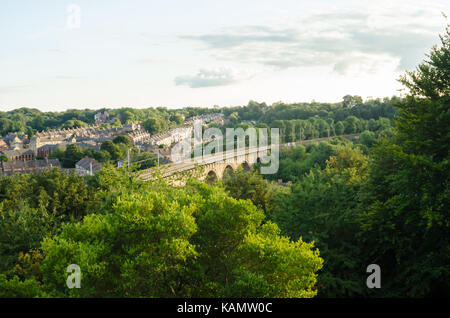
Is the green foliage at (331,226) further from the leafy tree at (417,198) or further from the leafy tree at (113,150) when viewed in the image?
the leafy tree at (113,150)

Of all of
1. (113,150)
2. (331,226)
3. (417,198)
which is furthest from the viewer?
(113,150)

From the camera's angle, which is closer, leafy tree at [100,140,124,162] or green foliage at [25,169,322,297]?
green foliage at [25,169,322,297]

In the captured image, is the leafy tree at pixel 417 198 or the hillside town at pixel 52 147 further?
the hillside town at pixel 52 147

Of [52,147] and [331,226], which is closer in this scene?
[331,226]

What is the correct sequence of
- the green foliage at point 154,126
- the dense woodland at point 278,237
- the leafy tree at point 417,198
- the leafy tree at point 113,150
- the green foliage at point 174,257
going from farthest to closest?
1. the green foliage at point 154,126
2. the leafy tree at point 113,150
3. the leafy tree at point 417,198
4. the dense woodland at point 278,237
5. the green foliage at point 174,257

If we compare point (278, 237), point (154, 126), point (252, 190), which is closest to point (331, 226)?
point (278, 237)

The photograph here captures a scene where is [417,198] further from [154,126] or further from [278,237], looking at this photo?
[154,126]

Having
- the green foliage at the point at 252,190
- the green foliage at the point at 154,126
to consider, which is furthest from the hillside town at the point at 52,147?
the green foliage at the point at 252,190

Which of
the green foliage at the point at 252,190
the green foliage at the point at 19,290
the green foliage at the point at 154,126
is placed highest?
the green foliage at the point at 154,126

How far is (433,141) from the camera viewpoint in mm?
10508

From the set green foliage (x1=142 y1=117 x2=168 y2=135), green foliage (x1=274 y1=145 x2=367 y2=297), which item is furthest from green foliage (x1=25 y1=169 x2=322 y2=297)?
green foliage (x1=142 y1=117 x2=168 y2=135)

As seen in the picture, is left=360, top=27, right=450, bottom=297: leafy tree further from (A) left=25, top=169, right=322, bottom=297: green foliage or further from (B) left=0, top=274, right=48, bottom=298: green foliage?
(B) left=0, top=274, right=48, bottom=298: green foliage

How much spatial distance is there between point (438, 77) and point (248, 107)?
452ft
